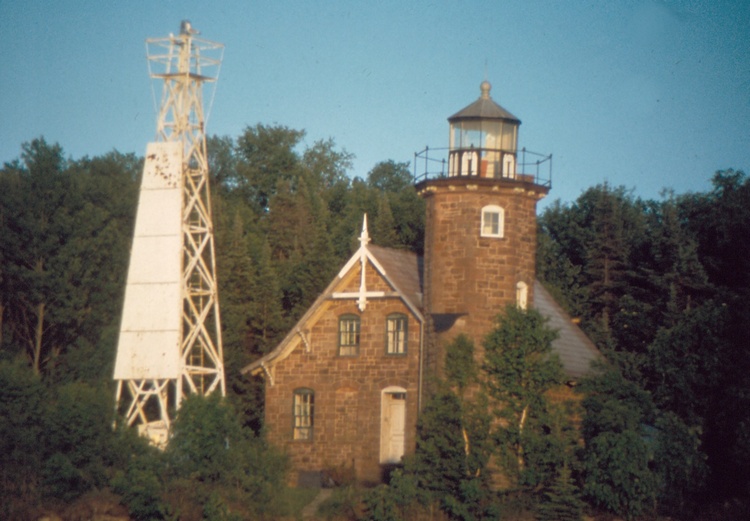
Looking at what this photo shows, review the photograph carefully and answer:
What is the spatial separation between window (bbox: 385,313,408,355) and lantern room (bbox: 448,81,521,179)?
13.6 feet

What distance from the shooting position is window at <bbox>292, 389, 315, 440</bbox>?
34906mm

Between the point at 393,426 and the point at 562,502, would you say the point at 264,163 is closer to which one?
the point at 393,426

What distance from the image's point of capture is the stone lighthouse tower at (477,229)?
31750mm

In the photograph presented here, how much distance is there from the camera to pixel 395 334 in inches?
1347

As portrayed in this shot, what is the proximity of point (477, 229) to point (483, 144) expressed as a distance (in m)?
2.18

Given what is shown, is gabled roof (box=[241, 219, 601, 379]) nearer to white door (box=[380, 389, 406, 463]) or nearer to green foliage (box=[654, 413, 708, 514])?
white door (box=[380, 389, 406, 463])

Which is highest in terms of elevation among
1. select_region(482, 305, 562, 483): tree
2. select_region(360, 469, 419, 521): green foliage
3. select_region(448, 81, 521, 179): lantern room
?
select_region(448, 81, 521, 179): lantern room

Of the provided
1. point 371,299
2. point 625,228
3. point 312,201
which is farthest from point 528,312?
point 312,201

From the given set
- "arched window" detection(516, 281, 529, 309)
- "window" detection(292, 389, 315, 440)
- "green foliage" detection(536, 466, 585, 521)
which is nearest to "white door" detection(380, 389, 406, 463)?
"window" detection(292, 389, 315, 440)

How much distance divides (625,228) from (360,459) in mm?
18923

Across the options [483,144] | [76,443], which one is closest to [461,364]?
[483,144]

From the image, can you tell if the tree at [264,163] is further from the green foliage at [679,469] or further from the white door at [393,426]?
the green foliage at [679,469]

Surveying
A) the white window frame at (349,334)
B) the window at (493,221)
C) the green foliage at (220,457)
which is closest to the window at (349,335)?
the white window frame at (349,334)

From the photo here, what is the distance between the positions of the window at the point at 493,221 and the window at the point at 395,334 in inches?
138
